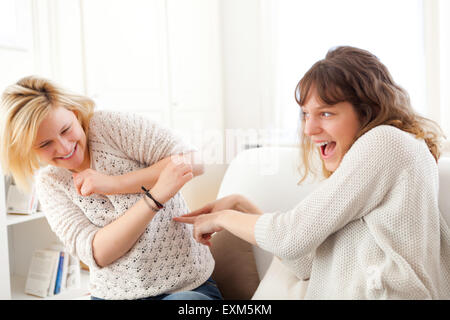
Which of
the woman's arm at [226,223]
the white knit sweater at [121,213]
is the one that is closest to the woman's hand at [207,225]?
the woman's arm at [226,223]

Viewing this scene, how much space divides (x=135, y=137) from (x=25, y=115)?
0.93 feet

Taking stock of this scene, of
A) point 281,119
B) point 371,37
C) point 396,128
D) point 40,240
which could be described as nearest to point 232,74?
point 281,119

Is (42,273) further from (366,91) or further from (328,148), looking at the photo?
(366,91)

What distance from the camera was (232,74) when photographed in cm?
349

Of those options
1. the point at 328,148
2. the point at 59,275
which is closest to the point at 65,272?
the point at 59,275

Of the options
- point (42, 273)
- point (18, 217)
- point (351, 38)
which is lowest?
point (42, 273)

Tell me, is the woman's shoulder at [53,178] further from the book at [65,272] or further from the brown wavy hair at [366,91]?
the book at [65,272]

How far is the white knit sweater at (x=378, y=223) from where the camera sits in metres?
0.79

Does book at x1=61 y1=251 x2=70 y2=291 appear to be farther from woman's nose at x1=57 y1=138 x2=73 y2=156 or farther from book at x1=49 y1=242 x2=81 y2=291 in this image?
woman's nose at x1=57 y1=138 x2=73 y2=156

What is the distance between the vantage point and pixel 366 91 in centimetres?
90

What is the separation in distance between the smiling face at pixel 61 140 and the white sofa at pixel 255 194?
627 mm

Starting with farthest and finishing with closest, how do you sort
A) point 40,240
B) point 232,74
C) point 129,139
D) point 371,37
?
1. point 232,74
2. point 371,37
3. point 40,240
4. point 129,139
